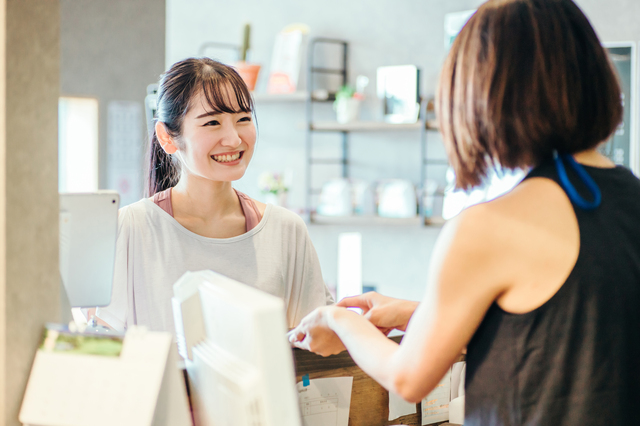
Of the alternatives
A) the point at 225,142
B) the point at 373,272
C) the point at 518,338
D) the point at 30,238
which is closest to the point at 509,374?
the point at 518,338

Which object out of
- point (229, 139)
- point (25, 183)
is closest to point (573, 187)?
point (25, 183)

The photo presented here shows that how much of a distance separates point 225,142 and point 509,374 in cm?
93

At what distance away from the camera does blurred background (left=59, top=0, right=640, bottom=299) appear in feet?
11.4

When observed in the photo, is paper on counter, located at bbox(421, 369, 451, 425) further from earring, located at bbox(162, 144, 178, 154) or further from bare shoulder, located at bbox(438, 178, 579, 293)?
earring, located at bbox(162, 144, 178, 154)

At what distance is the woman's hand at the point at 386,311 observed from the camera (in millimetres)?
1035

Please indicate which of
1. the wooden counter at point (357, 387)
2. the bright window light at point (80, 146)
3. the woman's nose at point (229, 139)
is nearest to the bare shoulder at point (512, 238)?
the wooden counter at point (357, 387)

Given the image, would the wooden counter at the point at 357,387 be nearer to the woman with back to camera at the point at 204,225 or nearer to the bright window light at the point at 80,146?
the woman with back to camera at the point at 204,225

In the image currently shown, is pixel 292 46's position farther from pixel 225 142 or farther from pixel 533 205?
pixel 533 205

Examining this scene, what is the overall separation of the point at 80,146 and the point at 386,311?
12.7 feet

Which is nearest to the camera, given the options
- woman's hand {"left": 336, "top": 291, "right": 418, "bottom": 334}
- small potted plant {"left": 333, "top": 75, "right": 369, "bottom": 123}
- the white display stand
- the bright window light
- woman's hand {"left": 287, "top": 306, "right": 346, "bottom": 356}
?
the white display stand

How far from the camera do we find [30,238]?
743mm

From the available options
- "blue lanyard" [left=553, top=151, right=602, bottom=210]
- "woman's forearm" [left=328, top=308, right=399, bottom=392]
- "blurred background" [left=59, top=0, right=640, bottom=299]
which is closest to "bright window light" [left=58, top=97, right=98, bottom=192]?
"blurred background" [left=59, top=0, right=640, bottom=299]

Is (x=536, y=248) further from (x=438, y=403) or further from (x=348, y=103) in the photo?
(x=348, y=103)

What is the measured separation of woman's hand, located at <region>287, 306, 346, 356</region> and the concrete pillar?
385 mm
